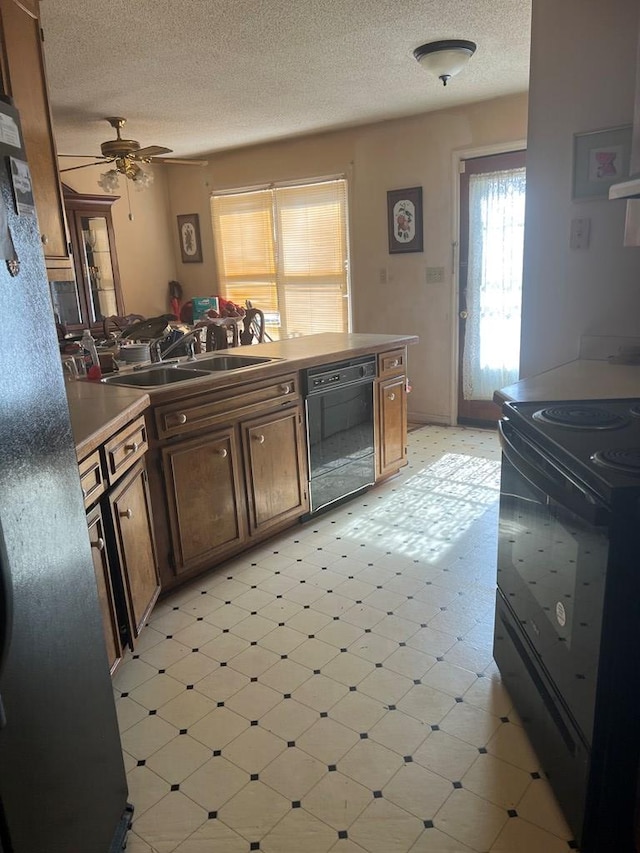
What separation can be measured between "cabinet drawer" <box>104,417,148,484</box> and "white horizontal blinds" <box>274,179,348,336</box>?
3.65 metres

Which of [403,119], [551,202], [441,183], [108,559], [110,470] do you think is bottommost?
[108,559]

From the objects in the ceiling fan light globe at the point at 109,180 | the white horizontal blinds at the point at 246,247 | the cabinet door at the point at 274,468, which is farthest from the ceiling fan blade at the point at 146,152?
the cabinet door at the point at 274,468

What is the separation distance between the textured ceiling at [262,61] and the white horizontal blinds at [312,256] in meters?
0.69

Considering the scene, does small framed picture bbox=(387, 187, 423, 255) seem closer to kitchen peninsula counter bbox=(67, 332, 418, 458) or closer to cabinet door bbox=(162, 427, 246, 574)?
kitchen peninsula counter bbox=(67, 332, 418, 458)

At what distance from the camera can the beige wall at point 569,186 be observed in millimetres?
2242

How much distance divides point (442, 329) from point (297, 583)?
2932mm

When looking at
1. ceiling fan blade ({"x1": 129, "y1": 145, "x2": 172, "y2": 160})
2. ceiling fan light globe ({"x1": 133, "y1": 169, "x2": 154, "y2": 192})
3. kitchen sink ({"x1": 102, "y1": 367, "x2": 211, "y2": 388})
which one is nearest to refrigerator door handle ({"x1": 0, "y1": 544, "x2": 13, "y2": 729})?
kitchen sink ({"x1": 102, "y1": 367, "x2": 211, "y2": 388})

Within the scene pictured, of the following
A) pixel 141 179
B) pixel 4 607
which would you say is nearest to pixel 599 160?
pixel 4 607

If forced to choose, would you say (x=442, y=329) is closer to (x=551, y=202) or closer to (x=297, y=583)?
(x=551, y=202)

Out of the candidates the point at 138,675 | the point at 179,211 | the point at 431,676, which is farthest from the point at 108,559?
the point at 179,211

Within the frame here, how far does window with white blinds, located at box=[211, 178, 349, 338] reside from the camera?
18.1ft

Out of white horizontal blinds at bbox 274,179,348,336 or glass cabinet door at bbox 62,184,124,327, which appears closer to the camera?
white horizontal blinds at bbox 274,179,348,336

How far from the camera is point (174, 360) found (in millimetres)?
3061

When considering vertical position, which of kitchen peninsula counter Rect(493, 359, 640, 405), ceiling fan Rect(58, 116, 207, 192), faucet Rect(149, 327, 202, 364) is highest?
ceiling fan Rect(58, 116, 207, 192)
